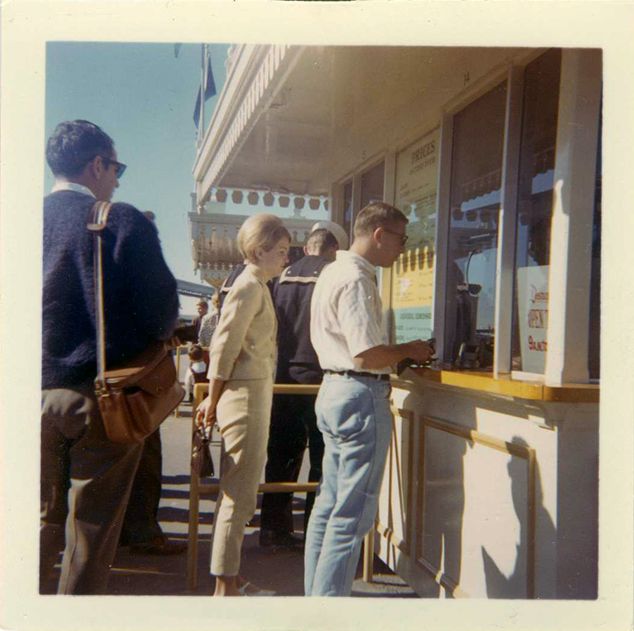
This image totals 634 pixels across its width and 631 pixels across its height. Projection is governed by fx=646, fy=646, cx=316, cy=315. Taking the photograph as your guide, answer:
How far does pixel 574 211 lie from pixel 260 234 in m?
1.32

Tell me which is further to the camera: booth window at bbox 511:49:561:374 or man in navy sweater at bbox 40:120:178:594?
booth window at bbox 511:49:561:374

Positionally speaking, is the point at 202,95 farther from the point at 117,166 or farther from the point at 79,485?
the point at 79,485

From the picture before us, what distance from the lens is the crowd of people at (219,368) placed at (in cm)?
209

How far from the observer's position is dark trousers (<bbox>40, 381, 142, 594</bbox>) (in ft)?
6.79

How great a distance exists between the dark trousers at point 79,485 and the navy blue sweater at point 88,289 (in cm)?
10

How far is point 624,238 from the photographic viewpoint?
2225 millimetres

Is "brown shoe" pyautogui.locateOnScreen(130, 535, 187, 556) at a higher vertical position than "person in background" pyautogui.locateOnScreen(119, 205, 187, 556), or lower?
lower

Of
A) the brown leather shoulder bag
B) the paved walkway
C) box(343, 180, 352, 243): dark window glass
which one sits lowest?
the paved walkway

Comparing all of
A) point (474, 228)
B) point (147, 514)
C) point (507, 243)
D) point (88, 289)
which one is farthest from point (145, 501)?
point (507, 243)

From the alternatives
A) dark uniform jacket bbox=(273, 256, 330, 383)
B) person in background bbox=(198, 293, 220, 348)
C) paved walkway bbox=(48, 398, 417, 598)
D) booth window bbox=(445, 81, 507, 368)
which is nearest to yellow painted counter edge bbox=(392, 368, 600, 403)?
booth window bbox=(445, 81, 507, 368)

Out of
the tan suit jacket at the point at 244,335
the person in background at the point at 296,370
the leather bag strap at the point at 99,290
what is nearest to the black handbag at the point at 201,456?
the tan suit jacket at the point at 244,335

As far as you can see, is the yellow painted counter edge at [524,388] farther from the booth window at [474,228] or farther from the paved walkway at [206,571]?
the paved walkway at [206,571]

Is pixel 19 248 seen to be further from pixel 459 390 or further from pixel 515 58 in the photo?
pixel 515 58

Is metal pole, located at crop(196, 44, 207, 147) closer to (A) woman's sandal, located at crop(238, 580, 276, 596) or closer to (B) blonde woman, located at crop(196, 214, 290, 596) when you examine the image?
(B) blonde woman, located at crop(196, 214, 290, 596)
